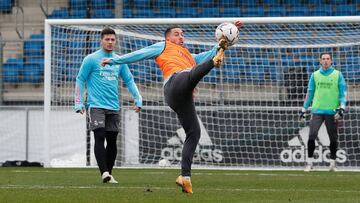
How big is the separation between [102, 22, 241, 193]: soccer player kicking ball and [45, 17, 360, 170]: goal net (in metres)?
6.54

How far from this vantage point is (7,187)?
9.70 meters

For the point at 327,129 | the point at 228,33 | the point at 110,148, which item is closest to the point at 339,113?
the point at 327,129

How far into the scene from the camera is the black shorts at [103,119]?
35.8ft

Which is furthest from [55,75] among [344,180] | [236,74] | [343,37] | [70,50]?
[344,180]

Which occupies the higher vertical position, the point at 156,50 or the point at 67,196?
the point at 156,50

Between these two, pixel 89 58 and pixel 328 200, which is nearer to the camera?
pixel 328 200

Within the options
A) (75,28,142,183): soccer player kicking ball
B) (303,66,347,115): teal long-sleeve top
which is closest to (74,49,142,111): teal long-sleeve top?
(75,28,142,183): soccer player kicking ball

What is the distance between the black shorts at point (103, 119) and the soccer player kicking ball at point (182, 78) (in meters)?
1.84

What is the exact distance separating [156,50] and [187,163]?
1.23 metres

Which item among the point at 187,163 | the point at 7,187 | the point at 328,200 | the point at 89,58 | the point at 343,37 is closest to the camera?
the point at 328,200

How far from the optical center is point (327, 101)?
568 inches

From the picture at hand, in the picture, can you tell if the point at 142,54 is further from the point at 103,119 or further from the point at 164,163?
the point at 164,163

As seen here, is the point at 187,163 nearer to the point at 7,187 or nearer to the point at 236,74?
the point at 7,187

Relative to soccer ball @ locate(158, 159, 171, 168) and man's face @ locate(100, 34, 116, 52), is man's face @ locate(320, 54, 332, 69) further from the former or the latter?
man's face @ locate(100, 34, 116, 52)
